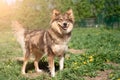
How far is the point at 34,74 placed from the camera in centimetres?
1076

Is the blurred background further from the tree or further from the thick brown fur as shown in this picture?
the thick brown fur

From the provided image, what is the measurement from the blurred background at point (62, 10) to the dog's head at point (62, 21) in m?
26.8

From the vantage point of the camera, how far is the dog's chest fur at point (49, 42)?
9984 millimetres

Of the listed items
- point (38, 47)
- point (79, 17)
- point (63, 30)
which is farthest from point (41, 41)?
point (79, 17)

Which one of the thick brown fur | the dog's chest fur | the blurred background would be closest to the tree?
the blurred background

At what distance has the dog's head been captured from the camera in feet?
32.3

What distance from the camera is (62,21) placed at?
9.85m

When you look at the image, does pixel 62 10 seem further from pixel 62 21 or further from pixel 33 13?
pixel 62 21

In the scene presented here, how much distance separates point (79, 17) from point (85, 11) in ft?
5.81

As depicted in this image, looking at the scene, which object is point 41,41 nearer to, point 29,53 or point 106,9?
point 29,53

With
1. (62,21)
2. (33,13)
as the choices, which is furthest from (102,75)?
(33,13)

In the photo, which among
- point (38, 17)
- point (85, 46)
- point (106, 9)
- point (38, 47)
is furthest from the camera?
point (106, 9)

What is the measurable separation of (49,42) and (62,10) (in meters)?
36.4

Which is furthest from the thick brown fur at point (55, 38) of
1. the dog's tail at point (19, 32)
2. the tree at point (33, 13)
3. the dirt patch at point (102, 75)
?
the tree at point (33, 13)
